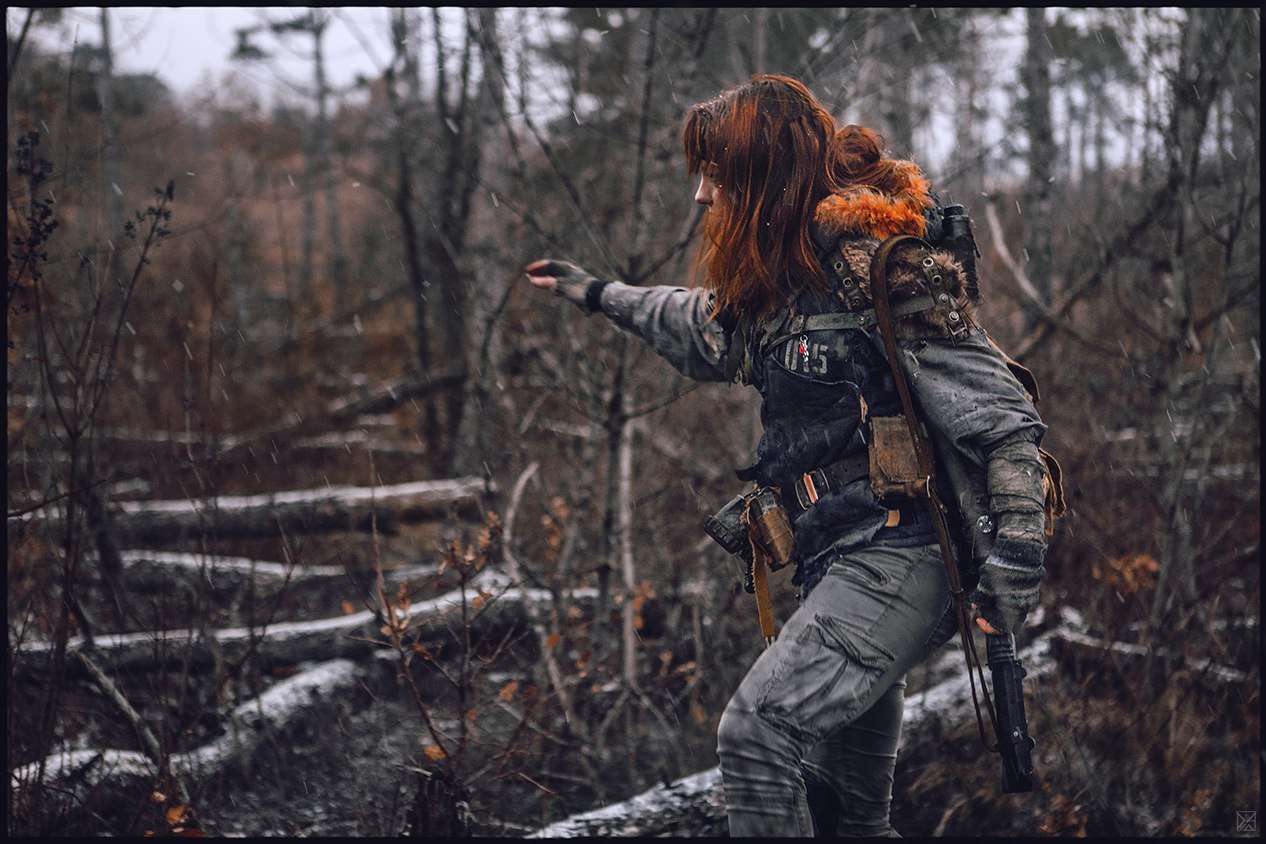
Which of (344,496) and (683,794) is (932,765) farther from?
(344,496)

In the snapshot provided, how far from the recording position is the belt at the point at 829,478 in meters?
2.53

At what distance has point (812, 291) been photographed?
8.44 ft

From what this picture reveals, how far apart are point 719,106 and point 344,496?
5479 millimetres

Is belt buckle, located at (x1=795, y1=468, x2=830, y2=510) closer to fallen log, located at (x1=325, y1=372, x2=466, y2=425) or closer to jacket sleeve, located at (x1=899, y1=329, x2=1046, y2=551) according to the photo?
jacket sleeve, located at (x1=899, y1=329, x2=1046, y2=551)

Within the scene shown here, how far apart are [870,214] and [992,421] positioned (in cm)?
61

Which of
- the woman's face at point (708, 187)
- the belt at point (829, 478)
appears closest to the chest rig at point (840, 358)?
the belt at point (829, 478)

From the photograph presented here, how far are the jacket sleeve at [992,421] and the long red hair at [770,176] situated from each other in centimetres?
36

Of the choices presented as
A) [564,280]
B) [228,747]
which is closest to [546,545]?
[228,747]

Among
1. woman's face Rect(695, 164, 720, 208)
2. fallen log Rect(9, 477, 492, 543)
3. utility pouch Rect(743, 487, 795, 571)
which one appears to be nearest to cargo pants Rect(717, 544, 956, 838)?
utility pouch Rect(743, 487, 795, 571)

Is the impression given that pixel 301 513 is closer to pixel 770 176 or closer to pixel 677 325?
pixel 677 325

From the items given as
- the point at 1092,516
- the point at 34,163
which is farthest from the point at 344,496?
the point at 1092,516

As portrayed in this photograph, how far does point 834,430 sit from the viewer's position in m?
2.54

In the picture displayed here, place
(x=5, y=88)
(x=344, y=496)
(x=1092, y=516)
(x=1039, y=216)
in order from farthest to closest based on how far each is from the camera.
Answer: (x=1039, y=216) < (x=344, y=496) < (x=1092, y=516) < (x=5, y=88)

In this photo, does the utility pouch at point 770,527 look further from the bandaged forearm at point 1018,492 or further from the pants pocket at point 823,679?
the bandaged forearm at point 1018,492
